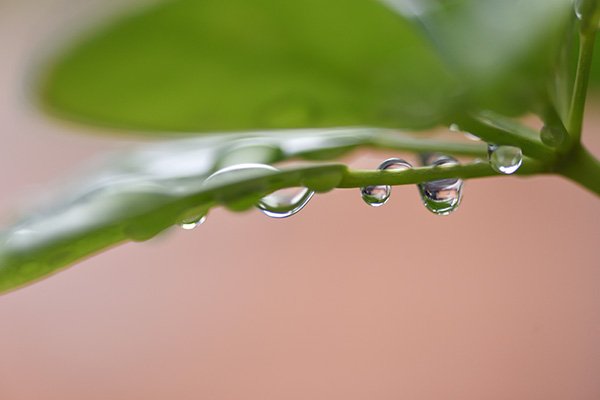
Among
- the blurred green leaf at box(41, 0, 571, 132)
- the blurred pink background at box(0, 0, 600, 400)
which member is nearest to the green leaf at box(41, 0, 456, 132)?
the blurred green leaf at box(41, 0, 571, 132)

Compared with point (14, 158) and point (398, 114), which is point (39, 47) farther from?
point (14, 158)

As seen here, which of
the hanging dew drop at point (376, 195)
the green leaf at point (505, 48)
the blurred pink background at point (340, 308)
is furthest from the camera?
the blurred pink background at point (340, 308)

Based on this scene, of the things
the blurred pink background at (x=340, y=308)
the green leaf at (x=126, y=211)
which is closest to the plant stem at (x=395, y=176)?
the green leaf at (x=126, y=211)

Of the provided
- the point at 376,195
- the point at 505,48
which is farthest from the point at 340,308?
the point at 505,48

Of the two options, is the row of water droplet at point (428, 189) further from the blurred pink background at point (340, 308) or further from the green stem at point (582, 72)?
the blurred pink background at point (340, 308)

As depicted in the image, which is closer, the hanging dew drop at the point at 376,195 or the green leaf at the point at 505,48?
the green leaf at the point at 505,48

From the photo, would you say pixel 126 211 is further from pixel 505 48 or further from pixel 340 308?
pixel 340 308
